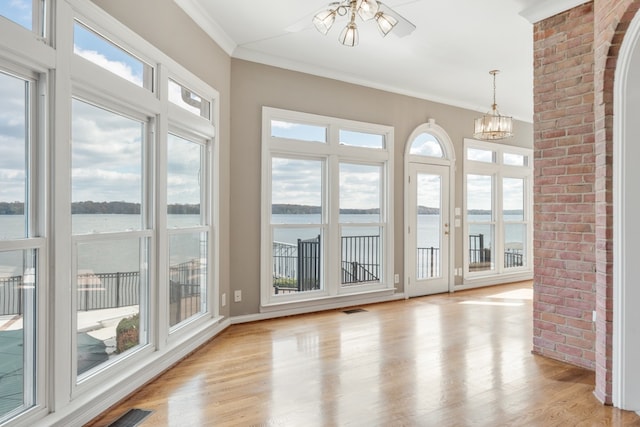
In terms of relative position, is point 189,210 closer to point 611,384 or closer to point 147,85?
point 147,85

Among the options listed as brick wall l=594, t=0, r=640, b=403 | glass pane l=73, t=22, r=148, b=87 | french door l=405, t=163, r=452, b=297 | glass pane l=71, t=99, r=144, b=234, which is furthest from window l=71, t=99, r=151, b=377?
french door l=405, t=163, r=452, b=297

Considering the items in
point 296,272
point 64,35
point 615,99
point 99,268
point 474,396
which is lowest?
point 474,396

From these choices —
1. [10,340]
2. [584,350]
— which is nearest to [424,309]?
[584,350]

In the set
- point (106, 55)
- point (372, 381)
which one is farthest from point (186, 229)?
point (372, 381)

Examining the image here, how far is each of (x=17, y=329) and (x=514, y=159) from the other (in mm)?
7646

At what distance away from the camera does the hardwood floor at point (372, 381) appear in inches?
101

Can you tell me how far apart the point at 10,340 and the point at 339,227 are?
380 cm

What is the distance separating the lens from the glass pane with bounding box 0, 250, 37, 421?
1.99 metres

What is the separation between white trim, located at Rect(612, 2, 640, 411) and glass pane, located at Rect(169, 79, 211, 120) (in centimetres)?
315

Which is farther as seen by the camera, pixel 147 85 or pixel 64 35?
pixel 147 85

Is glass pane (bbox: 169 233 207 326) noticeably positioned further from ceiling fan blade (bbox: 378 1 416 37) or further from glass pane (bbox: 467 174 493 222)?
glass pane (bbox: 467 174 493 222)

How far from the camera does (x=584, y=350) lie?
335cm

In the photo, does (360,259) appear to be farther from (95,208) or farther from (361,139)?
(95,208)

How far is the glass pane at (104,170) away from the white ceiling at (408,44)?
50.8 inches
